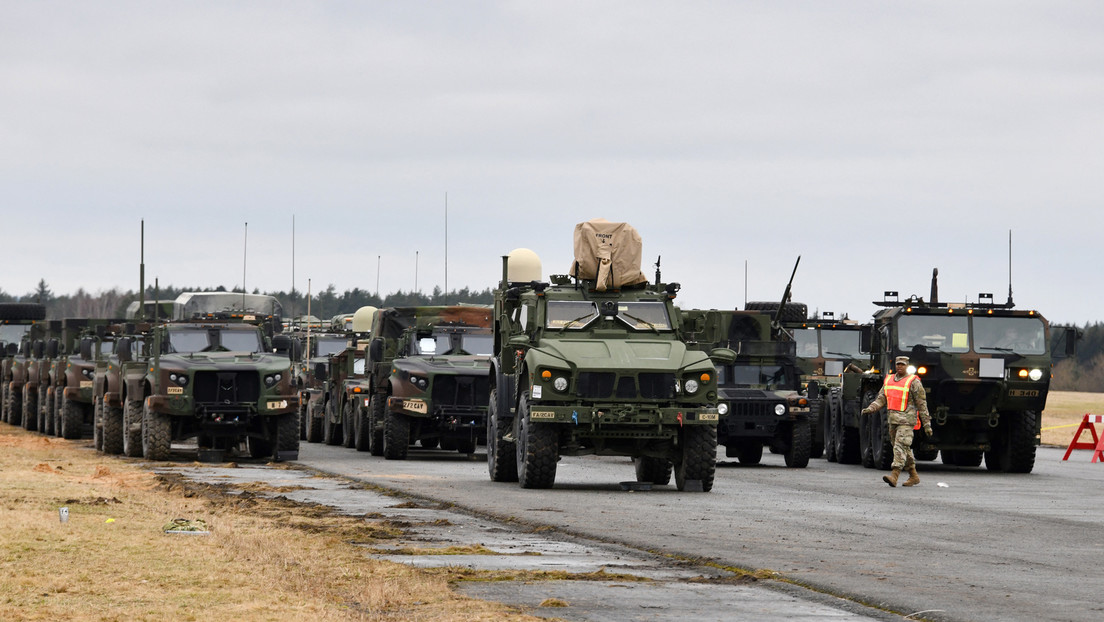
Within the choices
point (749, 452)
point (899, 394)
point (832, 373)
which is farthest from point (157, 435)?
point (832, 373)

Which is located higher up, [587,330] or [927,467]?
[587,330]

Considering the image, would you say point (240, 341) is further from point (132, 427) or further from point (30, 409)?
point (30, 409)

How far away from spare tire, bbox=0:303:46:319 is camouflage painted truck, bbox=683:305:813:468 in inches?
871

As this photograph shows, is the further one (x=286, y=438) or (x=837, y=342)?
(x=837, y=342)

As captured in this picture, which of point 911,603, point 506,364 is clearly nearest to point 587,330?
point 506,364

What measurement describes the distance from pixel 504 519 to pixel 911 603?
6.14 metres

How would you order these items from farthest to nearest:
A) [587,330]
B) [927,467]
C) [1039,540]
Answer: [927,467] < [587,330] < [1039,540]

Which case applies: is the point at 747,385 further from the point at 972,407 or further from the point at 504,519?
the point at 504,519

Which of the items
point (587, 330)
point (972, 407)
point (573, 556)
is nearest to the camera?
point (573, 556)

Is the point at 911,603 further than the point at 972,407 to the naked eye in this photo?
No

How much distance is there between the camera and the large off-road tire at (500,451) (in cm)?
2155

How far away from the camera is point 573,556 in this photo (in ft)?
41.5

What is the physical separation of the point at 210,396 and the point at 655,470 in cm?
738

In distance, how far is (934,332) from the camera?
27328 mm
